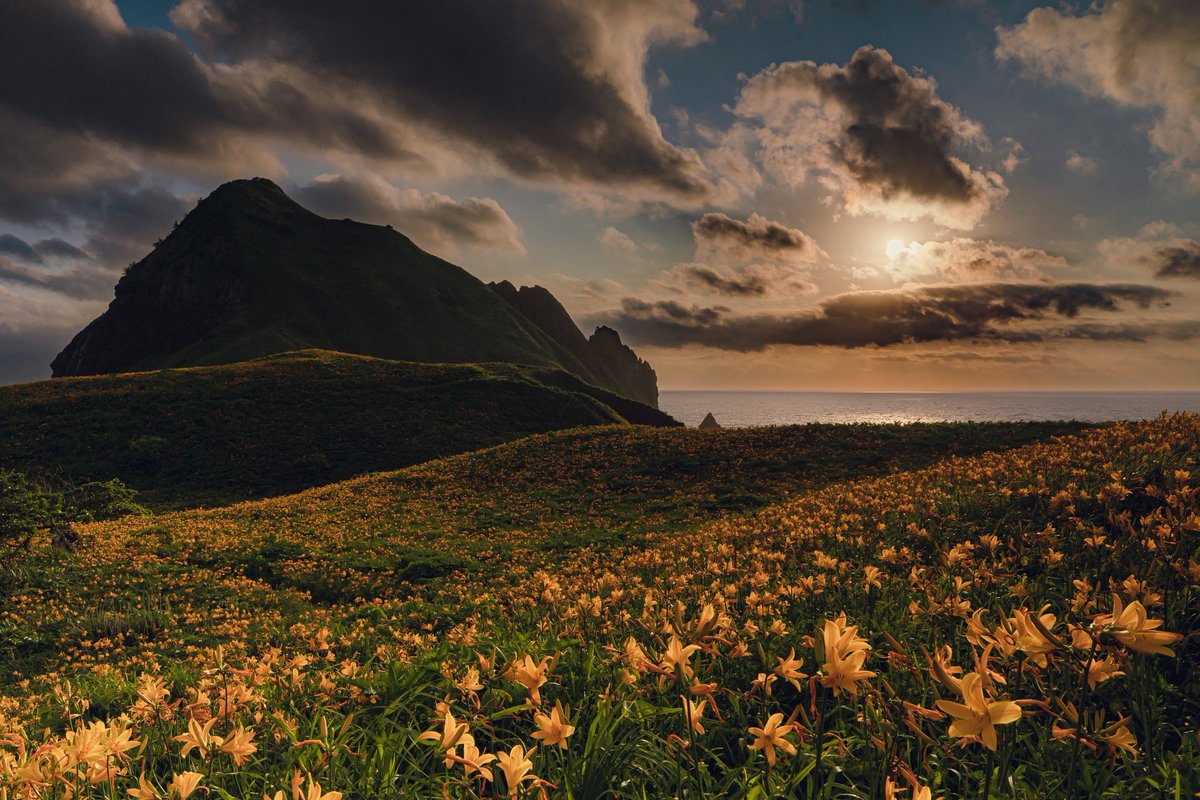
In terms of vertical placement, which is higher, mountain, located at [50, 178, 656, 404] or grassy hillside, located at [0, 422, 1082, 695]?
mountain, located at [50, 178, 656, 404]

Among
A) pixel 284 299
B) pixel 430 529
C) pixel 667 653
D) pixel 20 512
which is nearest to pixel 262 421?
pixel 20 512

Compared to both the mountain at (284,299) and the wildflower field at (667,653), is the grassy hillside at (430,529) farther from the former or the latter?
the mountain at (284,299)

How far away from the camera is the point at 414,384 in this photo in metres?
45.8

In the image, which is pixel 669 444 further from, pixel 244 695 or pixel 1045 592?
pixel 244 695

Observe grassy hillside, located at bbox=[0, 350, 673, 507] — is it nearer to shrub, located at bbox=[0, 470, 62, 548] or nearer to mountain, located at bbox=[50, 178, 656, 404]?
shrub, located at bbox=[0, 470, 62, 548]

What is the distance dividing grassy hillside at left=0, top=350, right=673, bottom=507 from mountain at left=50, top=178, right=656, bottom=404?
4397 cm

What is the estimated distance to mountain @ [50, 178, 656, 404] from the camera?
96013 millimetres

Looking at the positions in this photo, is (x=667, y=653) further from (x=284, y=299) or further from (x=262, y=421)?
(x=284, y=299)

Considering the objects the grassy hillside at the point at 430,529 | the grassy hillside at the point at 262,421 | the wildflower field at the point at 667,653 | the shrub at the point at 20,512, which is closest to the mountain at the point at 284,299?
the grassy hillside at the point at 262,421

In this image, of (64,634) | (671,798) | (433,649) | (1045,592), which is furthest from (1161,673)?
(64,634)

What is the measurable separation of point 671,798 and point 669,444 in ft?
82.9

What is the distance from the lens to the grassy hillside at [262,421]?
103ft

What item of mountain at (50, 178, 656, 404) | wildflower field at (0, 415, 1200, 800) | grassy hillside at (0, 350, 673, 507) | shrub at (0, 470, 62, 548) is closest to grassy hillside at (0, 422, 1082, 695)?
wildflower field at (0, 415, 1200, 800)

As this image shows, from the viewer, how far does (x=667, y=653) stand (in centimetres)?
191
